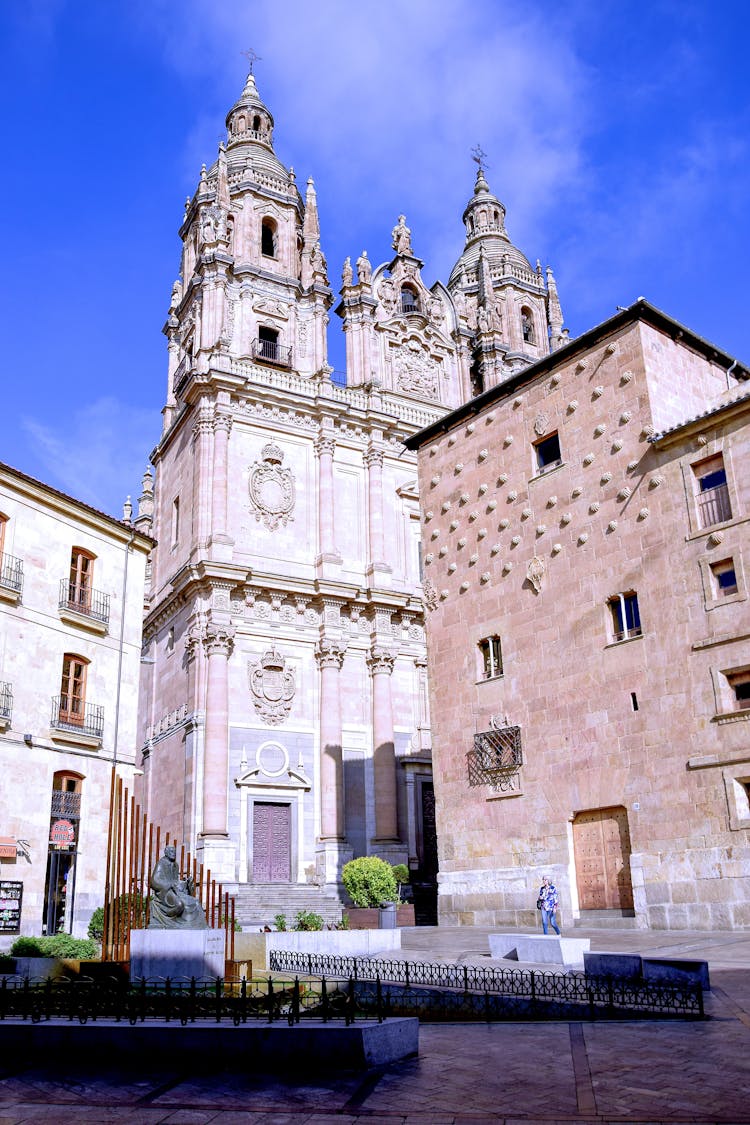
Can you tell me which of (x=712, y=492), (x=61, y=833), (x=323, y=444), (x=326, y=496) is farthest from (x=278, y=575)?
(x=712, y=492)

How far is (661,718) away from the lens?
854 inches

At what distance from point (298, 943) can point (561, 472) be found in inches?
516

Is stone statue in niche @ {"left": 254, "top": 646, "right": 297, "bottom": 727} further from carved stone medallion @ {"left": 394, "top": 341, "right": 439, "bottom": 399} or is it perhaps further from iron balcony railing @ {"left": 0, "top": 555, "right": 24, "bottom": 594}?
carved stone medallion @ {"left": 394, "top": 341, "right": 439, "bottom": 399}

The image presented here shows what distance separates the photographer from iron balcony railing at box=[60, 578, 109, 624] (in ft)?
93.0

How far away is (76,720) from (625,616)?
50.4 feet

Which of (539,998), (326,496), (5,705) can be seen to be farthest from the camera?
(326,496)

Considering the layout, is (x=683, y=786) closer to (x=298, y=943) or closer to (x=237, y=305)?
(x=298, y=943)

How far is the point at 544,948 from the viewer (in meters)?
14.9

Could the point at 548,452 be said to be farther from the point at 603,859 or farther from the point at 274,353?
the point at 274,353

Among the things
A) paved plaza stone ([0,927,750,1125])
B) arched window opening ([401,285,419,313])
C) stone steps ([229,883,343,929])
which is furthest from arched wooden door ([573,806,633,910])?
arched window opening ([401,285,419,313])

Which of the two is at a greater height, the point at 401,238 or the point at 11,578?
the point at 401,238

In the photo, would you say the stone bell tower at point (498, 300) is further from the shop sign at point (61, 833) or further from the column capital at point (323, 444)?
the shop sign at point (61, 833)

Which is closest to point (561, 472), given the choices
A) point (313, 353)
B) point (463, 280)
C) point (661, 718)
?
point (661, 718)

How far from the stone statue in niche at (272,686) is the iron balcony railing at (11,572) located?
42.5ft
